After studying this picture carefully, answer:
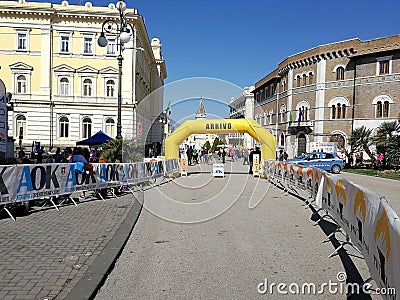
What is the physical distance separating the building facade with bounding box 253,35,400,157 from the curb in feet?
147

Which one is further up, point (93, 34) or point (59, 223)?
point (93, 34)

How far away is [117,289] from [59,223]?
4335 mm

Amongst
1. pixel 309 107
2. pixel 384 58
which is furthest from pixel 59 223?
pixel 309 107

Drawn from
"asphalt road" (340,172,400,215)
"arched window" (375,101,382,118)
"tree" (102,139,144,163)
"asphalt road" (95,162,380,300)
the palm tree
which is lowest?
"asphalt road" (340,172,400,215)

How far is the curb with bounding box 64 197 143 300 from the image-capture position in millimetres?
4632

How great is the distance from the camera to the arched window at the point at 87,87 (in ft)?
148

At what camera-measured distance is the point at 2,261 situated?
226 inches

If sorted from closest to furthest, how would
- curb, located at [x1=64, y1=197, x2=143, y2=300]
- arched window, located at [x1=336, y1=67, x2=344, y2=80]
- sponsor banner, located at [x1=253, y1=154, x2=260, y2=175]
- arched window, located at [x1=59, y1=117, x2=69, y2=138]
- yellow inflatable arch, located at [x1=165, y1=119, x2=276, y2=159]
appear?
curb, located at [x1=64, y1=197, x2=143, y2=300] → yellow inflatable arch, located at [x1=165, y1=119, x2=276, y2=159] → sponsor banner, located at [x1=253, y1=154, x2=260, y2=175] → arched window, located at [x1=59, y1=117, x2=69, y2=138] → arched window, located at [x1=336, y1=67, x2=344, y2=80]

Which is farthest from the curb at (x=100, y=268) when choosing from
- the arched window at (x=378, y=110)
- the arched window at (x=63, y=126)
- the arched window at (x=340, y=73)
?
the arched window at (x=340, y=73)

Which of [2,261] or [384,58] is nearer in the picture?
[2,261]

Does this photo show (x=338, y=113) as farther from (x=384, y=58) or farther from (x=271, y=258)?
(x=271, y=258)

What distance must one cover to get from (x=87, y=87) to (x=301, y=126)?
3023cm

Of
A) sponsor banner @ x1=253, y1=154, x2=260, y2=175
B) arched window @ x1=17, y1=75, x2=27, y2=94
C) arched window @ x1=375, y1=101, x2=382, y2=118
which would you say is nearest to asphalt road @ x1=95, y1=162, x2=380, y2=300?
sponsor banner @ x1=253, y1=154, x2=260, y2=175

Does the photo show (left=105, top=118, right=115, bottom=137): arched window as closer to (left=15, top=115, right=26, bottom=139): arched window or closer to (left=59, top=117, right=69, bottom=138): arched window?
(left=59, top=117, right=69, bottom=138): arched window
